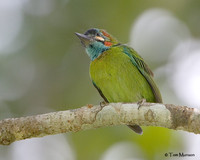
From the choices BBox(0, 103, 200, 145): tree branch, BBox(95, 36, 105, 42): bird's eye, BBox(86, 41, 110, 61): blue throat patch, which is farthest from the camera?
BBox(95, 36, 105, 42): bird's eye

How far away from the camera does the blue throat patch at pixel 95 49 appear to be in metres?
5.20

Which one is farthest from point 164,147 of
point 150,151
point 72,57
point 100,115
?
point 72,57

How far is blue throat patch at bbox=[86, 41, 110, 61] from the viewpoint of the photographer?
520 cm

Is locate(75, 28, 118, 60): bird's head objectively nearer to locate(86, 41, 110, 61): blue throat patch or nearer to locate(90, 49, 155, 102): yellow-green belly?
locate(86, 41, 110, 61): blue throat patch

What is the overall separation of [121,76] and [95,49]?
0.58 metres

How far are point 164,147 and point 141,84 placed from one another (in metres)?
0.97

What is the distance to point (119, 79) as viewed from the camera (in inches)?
192

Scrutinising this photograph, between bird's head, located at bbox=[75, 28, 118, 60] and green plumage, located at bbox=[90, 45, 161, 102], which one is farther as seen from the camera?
bird's head, located at bbox=[75, 28, 118, 60]

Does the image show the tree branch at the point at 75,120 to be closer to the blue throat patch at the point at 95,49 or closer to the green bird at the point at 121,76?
the green bird at the point at 121,76

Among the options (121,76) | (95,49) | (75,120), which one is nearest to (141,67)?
(121,76)

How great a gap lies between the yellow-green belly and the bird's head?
0.51 feet

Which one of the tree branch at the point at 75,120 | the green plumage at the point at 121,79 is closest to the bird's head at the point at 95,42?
the green plumage at the point at 121,79

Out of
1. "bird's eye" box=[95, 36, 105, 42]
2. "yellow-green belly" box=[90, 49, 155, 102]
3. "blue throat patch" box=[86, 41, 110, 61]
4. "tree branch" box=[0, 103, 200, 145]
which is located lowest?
"tree branch" box=[0, 103, 200, 145]

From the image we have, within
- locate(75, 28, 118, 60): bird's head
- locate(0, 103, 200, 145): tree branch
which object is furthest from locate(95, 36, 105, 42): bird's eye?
locate(0, 103, 200, 145): tree branch
